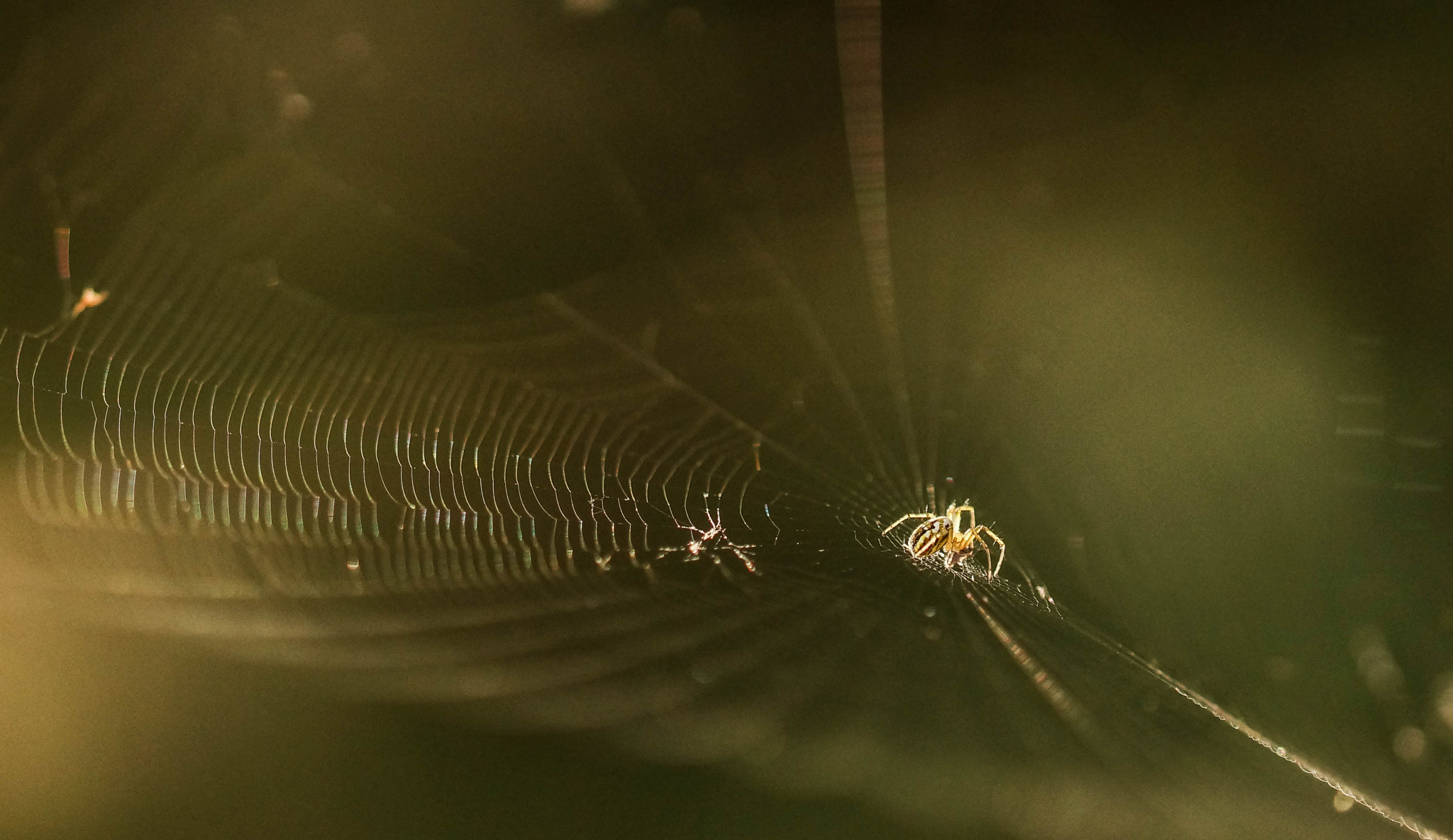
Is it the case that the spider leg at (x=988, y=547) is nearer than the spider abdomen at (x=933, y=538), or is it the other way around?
the spider leg at (x=988, y=547)

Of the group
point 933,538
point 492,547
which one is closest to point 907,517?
point 933,538

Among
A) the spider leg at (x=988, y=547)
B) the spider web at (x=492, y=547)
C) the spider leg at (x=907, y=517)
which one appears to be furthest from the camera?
the spider leg at (x=907, y=517)

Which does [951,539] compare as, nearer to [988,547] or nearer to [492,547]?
[988,547]

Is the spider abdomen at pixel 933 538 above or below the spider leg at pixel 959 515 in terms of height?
below

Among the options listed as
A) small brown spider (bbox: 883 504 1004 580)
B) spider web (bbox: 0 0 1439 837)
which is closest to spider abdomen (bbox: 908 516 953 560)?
small brown spider (bbox: 883 504 1004 580)

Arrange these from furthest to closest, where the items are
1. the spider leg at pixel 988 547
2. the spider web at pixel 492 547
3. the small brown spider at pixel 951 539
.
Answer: the small brown spider at pixel 951 539
the spider leg at pixel 988 547
the spider web at pixel 492 547

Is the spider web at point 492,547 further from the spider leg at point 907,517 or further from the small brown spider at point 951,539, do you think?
the spider leg at point 907,517

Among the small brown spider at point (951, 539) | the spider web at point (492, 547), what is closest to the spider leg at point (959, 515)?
the small brown spider at point (951, 539)

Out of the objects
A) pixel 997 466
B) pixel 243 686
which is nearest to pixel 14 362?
pixel 243 686
